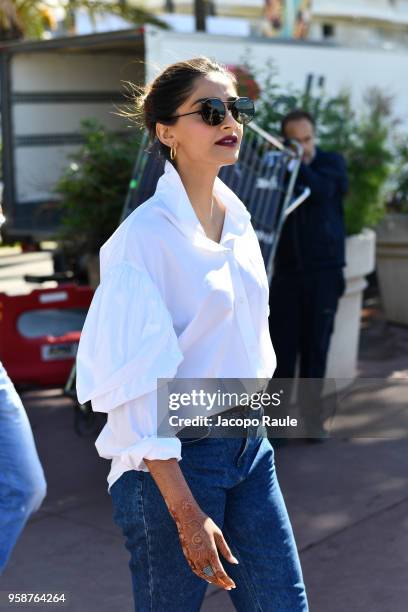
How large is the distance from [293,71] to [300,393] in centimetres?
626

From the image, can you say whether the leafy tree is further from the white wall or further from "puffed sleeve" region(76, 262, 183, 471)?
"puffed sleeve" region(76, 262, 183, 471)

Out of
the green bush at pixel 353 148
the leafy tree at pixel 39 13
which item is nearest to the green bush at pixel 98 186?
the green bush at pixel 353 148

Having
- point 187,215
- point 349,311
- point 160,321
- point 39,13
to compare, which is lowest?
point 39,13

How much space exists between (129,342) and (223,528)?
572mm

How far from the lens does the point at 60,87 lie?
11602mm

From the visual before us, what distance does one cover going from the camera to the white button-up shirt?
2168 mm

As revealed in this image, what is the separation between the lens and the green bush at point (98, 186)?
6.59 meters

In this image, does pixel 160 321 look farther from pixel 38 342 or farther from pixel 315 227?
pixel 38 342

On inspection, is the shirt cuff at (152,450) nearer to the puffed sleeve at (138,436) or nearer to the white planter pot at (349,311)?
the puffed sleeve at (138,436)

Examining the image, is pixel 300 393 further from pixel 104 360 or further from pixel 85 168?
pixel 104 360

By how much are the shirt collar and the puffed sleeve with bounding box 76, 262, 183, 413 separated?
0.59 feet

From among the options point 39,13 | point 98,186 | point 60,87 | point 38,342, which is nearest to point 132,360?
point 98,186

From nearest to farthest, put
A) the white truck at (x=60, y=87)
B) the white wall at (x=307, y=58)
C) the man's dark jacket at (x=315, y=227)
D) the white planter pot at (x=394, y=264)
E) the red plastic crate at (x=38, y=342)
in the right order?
the man's dark jacket at (x=315, y=227) → the red plastic crate at (x=38, y=342) → the white planter pot at (x=394, y=264) → the white wall at (x=307, y=58) → the white truck at (x=60, y=87)

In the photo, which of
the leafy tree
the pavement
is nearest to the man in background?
the pavement
